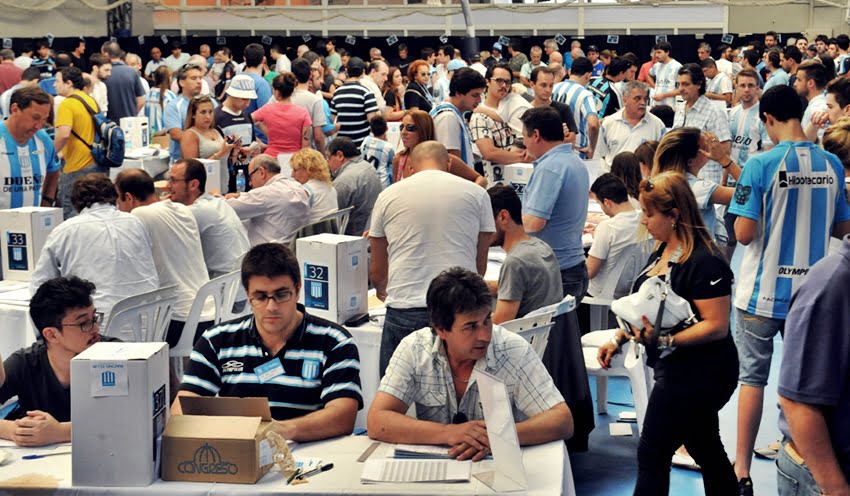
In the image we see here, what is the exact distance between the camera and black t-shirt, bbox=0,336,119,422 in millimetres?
3441

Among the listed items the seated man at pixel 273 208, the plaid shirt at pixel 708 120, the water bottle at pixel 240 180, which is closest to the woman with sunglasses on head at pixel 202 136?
the water bottle at pixel 240 180

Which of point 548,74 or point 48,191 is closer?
point 48,191

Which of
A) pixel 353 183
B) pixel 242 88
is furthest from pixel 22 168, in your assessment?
pixel 242 88

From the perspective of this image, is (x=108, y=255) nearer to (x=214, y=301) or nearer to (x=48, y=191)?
(x=214, y=301)

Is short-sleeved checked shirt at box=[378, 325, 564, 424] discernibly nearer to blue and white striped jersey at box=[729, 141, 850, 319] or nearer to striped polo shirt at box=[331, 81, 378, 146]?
blue and white striped jersey at box=[729, 141, 850, 319]

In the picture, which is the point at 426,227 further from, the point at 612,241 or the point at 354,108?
the point at 354,108

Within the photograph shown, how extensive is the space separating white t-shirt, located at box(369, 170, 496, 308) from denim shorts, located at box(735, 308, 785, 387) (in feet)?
3.39

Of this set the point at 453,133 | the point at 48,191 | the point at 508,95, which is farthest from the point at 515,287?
the point at 508,95

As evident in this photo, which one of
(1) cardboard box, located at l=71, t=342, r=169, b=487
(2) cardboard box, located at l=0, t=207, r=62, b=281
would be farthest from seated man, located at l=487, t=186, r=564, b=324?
(2) cardboard box, located at l=0, t=207, r=62, b=281

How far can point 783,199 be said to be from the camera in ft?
13.5

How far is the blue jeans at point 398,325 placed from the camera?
13.7ft

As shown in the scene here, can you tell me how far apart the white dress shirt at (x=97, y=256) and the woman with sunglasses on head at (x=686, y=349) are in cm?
218

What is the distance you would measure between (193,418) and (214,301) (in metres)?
2.24

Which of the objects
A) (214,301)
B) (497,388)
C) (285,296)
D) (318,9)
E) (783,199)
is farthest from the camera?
(318,9)
